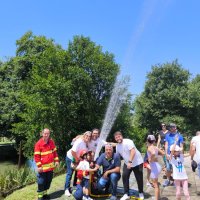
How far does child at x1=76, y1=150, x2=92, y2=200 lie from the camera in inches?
314

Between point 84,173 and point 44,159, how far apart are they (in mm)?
1170

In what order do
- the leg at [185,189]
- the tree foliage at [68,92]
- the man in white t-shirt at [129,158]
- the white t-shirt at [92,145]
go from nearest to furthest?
the leg at [185,189] → the man in white t-shirt at [129,158] → the white t-shirt at [92,145] → the tree foliage at [68,92]

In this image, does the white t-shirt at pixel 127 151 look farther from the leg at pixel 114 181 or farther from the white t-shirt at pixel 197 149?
the white t-shirt at pixel 197 149

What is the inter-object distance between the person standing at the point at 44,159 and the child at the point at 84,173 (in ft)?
2.81

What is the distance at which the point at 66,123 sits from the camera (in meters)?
22.9

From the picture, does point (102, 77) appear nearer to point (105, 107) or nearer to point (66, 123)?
point (105, 107)

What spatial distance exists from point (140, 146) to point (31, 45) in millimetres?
16022

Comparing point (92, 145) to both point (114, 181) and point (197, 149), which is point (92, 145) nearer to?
point (114, 181)

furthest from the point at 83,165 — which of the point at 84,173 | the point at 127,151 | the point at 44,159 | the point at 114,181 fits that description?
the point at 127,151

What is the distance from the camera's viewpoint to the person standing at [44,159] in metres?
8.27

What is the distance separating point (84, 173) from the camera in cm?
807

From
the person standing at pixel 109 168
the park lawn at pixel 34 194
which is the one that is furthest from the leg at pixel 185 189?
the park lawn at pixel 34 194

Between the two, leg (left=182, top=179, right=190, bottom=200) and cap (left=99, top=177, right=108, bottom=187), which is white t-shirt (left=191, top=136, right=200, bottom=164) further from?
cap (left=99, top=177, right=108, bottom=187)

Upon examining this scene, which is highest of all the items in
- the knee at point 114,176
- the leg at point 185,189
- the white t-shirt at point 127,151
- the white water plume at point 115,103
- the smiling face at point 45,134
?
the white water plume at point 115,103
